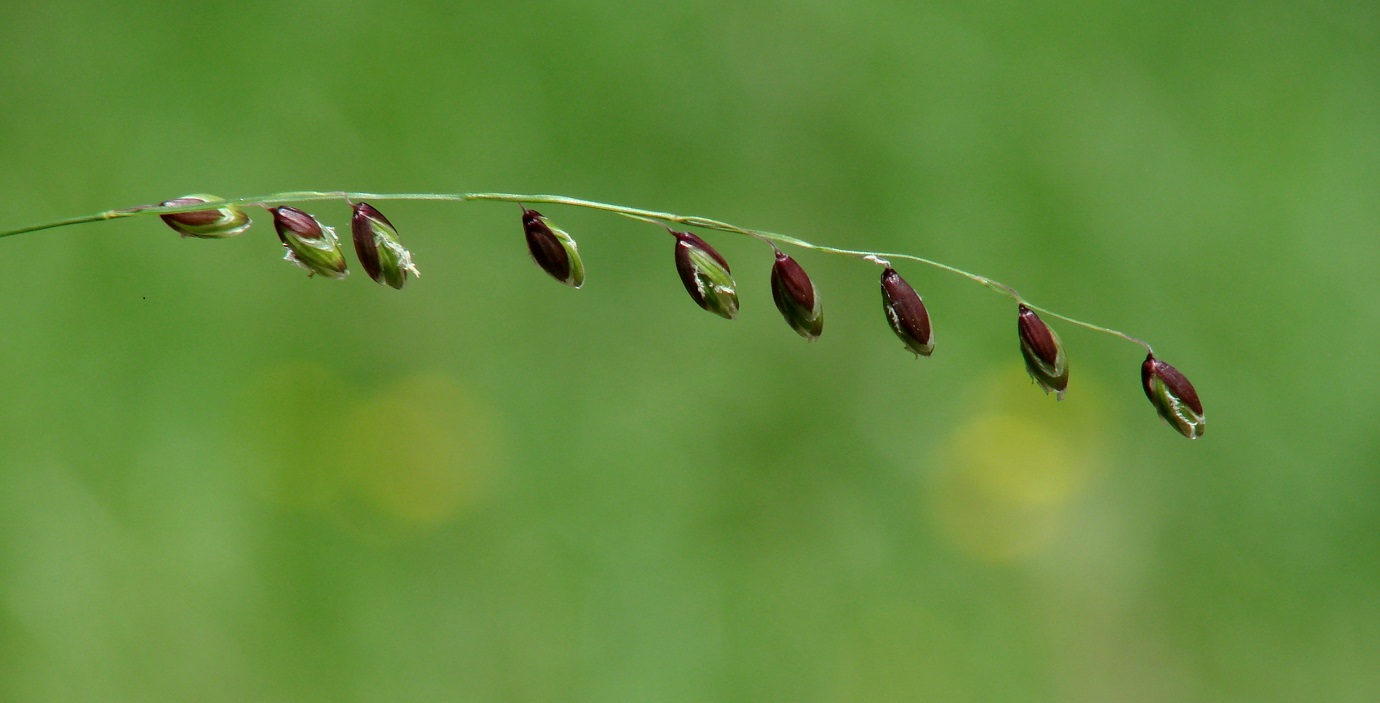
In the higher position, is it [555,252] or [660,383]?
[555,252]

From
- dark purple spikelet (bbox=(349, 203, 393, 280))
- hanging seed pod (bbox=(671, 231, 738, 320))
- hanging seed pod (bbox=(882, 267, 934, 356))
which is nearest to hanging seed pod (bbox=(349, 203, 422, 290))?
dark purple spikelet (bbox=(349, 203, 393, 280))

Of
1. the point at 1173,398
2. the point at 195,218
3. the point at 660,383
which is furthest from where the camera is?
the point at 660,383

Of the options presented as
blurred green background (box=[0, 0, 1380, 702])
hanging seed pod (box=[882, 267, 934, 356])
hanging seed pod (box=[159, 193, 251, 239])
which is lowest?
blurred green background (box=[0, 0, 1380, 702])

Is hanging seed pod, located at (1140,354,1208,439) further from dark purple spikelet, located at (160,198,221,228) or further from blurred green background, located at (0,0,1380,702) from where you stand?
blurred green background, located at (0,0,1380,702)

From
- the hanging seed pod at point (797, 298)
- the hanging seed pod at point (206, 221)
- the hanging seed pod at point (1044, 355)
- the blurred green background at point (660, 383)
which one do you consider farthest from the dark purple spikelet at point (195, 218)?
the blurred green background at point (660, 383)

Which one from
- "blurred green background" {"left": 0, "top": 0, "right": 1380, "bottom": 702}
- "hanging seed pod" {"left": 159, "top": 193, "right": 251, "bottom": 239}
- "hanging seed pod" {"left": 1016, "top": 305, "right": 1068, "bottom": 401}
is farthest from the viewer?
"blurred green background" {"left": 0, "top": 0, "right": 1380, "bottom": 702}

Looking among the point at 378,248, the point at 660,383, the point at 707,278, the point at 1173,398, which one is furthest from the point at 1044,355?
the point at 660,383

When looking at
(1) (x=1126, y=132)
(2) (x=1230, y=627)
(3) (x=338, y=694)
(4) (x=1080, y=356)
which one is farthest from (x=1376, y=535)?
(3) (x=338, y=694)

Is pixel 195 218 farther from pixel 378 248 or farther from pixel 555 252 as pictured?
pixel 555 252
